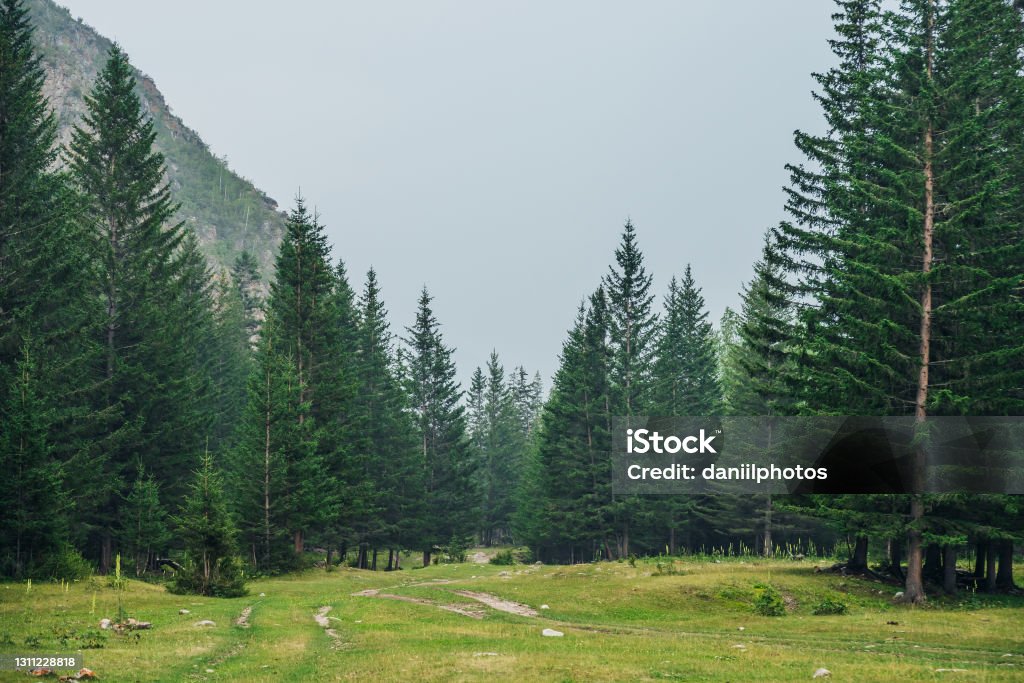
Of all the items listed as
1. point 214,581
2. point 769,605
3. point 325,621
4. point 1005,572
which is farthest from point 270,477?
point 1005,572

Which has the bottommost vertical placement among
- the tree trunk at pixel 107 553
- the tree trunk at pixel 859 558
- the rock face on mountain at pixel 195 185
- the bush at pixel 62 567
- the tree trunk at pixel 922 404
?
Result: the tree trunk at pixel 107 553

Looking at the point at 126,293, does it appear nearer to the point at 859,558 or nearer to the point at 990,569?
the point at 859,558

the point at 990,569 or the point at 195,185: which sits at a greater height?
the point at 195,185

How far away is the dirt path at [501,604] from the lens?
28250 mm

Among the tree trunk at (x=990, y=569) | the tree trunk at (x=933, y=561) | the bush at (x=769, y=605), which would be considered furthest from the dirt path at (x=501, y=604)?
the tree trunk at (x=990, y=569)

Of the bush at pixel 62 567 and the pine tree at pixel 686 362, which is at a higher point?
the pine tree at pixel 686 362

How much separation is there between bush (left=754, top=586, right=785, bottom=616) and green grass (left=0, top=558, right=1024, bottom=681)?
0.44 meters

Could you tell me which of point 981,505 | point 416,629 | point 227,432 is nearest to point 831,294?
point 981,505

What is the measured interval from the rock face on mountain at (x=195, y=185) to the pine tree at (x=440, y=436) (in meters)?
101

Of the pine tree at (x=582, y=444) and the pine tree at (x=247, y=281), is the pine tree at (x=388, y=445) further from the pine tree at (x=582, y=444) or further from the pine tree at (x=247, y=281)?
the pine tree at (x=247, y=281)

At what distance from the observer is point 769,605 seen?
27.2 m

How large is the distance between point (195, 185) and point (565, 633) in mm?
192522

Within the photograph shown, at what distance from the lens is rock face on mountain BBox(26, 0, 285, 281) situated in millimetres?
167500

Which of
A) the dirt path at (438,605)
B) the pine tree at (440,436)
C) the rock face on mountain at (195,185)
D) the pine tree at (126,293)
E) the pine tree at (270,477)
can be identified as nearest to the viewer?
the dirt path at (438,605)
